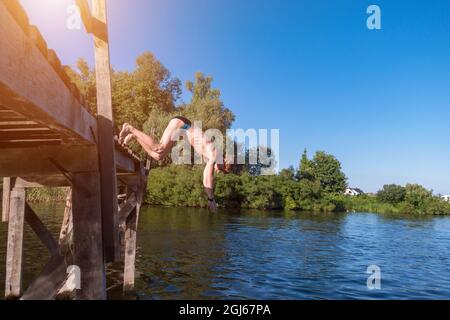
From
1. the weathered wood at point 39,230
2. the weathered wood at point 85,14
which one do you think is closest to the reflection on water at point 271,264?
the weathered wood at point 39,230

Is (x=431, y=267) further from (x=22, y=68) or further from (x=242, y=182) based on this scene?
(x=242, y=182)

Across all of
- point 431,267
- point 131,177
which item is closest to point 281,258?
point 431,267

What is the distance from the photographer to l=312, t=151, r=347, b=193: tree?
94562mm

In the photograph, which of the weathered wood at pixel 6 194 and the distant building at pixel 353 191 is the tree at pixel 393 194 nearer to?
the distant building at pixel 353 191

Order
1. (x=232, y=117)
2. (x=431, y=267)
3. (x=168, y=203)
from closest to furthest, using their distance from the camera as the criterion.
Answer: (x=431, y=267) < (x=168, y=203) < (x=232, y=117)

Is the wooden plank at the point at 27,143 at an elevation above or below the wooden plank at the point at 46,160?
above

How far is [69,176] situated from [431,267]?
19.2 m

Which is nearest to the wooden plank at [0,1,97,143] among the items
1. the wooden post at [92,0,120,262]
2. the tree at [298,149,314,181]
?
the wooden post at [92,0,120,262]

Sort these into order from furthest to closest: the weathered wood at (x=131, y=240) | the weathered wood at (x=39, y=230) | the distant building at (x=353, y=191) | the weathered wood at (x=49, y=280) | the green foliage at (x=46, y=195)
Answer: the distant building at (x=353, y=191), the green foliage at (x=46, y=195), the weathered wood at (x=131, y=240), the weathered wood at (x=39, y=230), the weathered wood at (x=49, y=280)

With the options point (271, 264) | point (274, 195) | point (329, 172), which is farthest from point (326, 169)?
point (271, 264)

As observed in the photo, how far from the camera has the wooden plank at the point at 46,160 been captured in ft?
14.2

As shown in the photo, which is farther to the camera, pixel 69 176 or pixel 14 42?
pixel 69 176

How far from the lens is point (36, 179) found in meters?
6.88

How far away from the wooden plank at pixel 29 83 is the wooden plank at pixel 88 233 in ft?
3.57
